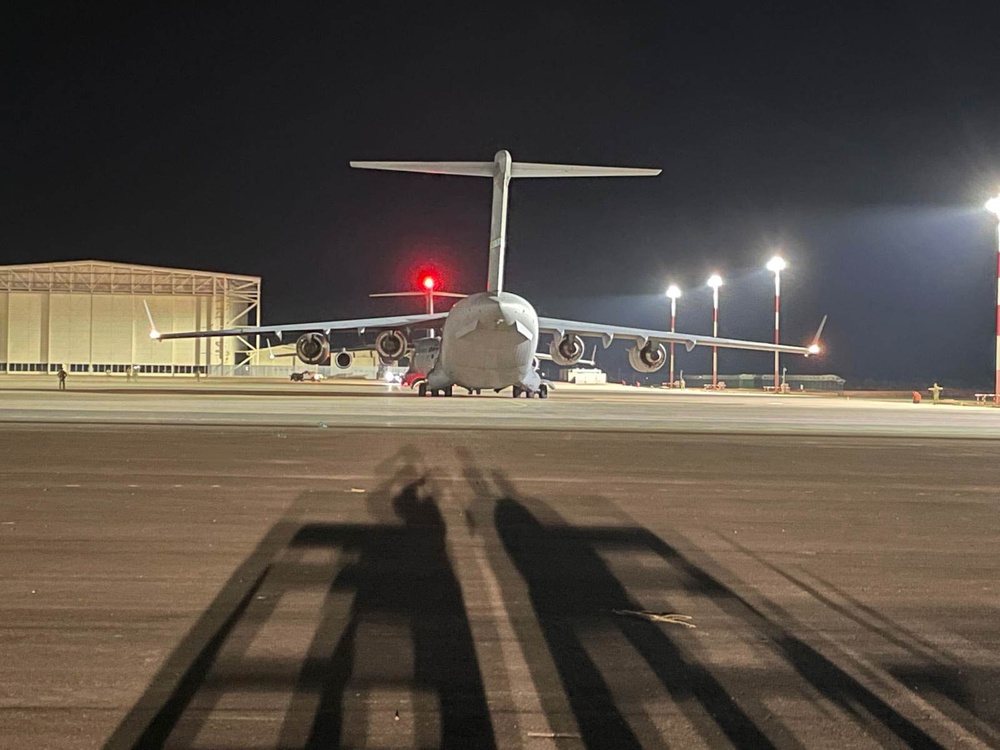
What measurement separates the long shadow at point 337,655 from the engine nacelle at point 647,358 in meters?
26.2

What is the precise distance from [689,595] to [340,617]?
2.00m

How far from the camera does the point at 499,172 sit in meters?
24.6

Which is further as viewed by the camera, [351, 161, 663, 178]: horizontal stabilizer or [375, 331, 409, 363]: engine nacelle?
[375, 331, 409, 363]: engine nacelle

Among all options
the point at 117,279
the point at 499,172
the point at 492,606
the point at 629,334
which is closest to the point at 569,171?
the point at 499,172

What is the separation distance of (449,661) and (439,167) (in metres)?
20.7

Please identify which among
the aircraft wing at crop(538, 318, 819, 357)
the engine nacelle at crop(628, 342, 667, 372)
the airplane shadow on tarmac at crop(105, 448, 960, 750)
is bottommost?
the airplane shadow on tarmac at crop(105, 448, 960, 750)

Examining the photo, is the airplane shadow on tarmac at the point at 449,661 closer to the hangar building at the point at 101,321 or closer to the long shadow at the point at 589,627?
the long shadow at the point at 589,627

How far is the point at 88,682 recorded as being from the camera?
3695mm

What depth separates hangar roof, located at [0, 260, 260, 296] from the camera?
71.8 metres

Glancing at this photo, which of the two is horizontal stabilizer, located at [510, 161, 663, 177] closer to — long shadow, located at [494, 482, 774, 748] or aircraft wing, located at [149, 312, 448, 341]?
aircraft wing, located at [149, 312, 448, 341]

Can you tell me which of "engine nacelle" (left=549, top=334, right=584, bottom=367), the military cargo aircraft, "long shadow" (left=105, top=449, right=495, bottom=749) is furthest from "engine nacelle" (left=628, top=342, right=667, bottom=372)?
"long shadow" (left=105, top=449, right=495, bottom=749)

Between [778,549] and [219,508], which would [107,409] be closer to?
[219,508]

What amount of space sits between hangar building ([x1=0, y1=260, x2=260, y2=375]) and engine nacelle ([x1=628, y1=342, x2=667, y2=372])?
47677 millimetres

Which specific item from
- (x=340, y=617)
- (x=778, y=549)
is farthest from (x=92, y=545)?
(x=778, y=549)
